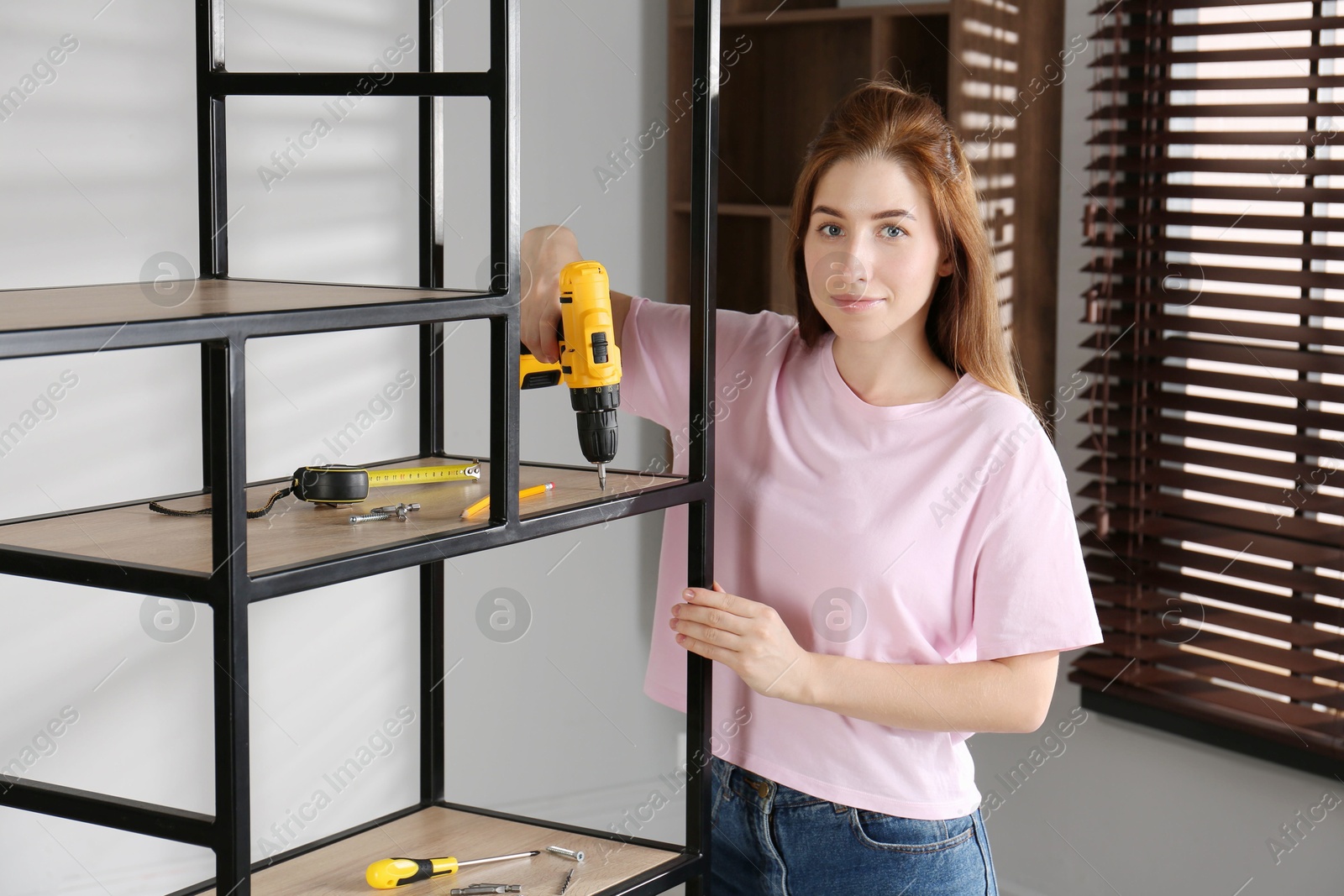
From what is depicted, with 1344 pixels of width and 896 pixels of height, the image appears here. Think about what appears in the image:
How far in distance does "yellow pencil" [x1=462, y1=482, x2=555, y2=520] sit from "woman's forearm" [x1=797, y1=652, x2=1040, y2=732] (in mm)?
310

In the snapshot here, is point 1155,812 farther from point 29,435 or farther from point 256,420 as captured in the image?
point 29,435

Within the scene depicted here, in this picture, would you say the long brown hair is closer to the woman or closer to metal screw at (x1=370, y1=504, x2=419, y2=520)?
Result: the woman

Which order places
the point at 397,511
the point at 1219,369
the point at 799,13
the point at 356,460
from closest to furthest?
the point at 397,511, the point at 356,460, the point at 1219,369, the point at 799,13

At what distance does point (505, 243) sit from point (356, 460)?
29.8 inches

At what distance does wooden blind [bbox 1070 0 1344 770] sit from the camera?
2000mm

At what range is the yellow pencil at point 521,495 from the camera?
1.06 metres

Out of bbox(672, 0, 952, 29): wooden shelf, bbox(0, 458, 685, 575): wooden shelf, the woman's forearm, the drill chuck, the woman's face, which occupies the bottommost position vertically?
the woman's forearm

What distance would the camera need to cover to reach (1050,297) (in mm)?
2303

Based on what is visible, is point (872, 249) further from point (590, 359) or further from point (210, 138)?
point (210, 138)

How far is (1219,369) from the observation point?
215 cm

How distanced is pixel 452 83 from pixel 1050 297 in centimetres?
154

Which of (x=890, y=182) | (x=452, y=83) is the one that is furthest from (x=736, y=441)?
(x=452, y=83)

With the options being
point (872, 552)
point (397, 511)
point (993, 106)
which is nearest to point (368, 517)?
point (397, 511)

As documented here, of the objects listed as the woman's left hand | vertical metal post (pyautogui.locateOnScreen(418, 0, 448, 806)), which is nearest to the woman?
the woman's left hand
